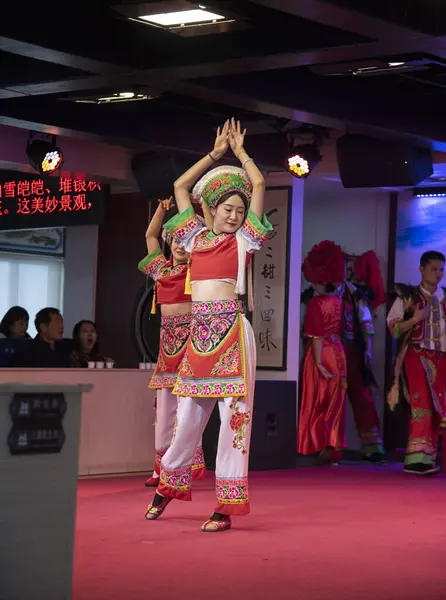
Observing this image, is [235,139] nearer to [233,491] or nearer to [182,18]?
[182,18]

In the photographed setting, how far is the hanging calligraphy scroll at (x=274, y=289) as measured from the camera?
343 inches

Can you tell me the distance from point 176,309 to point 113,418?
1554 millimetres

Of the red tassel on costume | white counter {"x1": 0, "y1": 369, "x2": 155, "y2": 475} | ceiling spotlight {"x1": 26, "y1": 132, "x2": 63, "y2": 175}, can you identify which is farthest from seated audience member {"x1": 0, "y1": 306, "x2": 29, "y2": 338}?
the red tassel on costume

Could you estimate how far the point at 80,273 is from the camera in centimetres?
1071

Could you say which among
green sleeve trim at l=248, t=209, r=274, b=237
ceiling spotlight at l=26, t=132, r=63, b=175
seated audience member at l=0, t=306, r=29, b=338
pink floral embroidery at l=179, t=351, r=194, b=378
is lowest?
pink floral embroidery at l=179, t=351, r=194, b=378

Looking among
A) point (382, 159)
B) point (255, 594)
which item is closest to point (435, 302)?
point (382, 159)

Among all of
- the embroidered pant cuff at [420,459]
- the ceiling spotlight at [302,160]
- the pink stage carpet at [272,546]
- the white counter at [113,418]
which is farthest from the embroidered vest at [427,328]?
the white counter at [113,418]

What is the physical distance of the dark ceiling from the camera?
17.1 feet

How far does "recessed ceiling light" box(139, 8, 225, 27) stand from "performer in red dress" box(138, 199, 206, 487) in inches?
55.6

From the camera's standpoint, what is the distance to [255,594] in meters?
3.99

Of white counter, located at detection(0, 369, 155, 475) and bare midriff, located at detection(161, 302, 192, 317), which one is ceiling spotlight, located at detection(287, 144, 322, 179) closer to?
bare midriff, located at detection(161, 302, 192, 317)

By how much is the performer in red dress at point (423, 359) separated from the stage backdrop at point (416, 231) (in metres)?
1.34

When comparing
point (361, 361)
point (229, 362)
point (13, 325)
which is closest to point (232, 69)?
point (229, 362)

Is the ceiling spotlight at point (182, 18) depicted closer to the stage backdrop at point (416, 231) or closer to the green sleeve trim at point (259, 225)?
the green sleeve trim at point (259, 225)
